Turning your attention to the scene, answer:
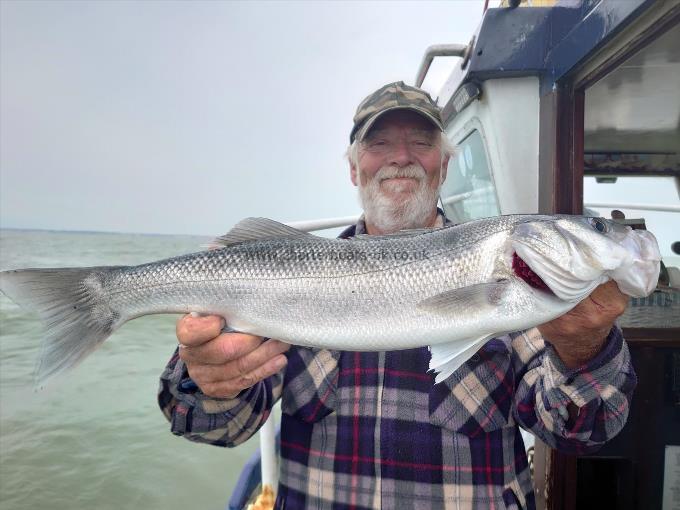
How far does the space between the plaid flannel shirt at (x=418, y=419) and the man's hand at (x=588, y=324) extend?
0.06m

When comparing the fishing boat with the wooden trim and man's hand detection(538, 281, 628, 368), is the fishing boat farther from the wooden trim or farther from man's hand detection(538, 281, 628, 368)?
man's hand detection(538, 281, 628, 368)

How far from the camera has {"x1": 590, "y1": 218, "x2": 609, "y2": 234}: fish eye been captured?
1.80 metres

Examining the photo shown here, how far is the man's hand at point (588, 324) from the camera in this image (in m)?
1.71

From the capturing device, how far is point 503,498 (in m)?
2.01

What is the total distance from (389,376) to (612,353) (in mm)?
989

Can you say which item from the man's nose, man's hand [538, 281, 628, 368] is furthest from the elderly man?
the man's nose

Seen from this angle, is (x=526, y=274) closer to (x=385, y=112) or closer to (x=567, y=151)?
(x=567, y=151)

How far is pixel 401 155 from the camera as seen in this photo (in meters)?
2.98

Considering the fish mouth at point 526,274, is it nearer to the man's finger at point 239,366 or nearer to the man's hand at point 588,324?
the man's hand at point 588,324

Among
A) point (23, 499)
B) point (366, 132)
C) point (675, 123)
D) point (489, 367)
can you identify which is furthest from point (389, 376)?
point (23, 499)

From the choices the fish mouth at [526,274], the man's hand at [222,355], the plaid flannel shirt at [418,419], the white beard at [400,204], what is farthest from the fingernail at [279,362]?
the white beard at [400,204]

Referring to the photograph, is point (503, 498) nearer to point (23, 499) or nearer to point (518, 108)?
point (518, 108)

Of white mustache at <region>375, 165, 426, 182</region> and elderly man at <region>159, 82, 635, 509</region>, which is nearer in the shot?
elderly man at <region>159, 82, 635, 509</region>

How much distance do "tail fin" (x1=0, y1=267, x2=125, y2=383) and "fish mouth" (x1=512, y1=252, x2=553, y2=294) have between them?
1874mm
